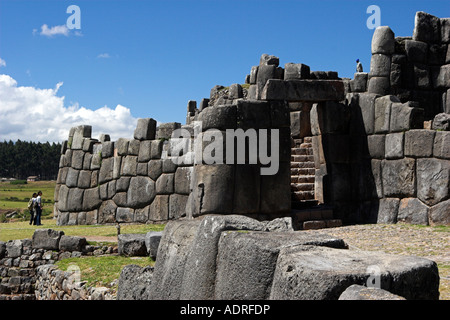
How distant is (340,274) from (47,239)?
11.5m

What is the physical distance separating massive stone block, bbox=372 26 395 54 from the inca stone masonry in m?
0.03

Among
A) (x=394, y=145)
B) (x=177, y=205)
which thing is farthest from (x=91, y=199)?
(x=394, y=145)

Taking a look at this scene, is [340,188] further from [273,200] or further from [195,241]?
[195,241]

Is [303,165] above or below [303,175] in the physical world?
above

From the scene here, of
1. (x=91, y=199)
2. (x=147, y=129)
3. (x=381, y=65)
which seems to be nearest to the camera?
(x=381, y=65)

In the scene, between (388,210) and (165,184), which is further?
(165,184)

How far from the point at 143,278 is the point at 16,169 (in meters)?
78.1

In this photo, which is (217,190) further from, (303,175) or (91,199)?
(91,199)

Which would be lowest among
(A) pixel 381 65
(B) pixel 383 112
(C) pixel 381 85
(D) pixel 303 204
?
(D) pixel 303 204

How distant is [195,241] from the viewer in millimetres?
5273

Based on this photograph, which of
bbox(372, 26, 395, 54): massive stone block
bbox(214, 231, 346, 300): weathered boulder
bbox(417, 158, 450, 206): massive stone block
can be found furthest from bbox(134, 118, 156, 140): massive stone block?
bbox(214, 231, 346, 300): weathered boulder

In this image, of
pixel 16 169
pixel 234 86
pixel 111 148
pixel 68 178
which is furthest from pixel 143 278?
pixel 16 169

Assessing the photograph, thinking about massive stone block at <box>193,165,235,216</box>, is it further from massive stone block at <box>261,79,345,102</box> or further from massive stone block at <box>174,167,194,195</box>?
massive stone block at <box>174,167,194,195</box>

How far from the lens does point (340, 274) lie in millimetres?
3738
